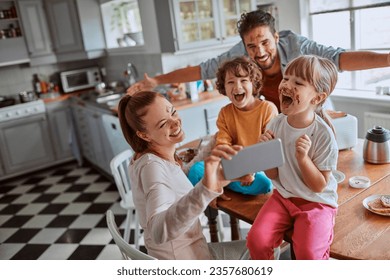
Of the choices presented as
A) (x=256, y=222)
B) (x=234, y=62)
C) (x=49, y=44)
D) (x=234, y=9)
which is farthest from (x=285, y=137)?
(x=49, y=44)

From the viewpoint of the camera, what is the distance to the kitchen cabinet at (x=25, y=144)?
3.51 meters

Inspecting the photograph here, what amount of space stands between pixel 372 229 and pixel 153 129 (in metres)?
0.63

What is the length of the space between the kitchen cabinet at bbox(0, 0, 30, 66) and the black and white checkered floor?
1165 mm

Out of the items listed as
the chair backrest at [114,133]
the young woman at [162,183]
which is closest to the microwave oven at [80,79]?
the chair backrest at [114,133]

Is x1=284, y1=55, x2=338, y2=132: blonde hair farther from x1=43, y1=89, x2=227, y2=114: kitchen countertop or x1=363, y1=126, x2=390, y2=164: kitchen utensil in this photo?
x1=43, y1=89, x2=227, y2=114: kitchen countertop

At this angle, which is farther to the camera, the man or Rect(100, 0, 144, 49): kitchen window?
Rect(100, 0, 144, 49): kitchen window

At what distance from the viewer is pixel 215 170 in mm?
769

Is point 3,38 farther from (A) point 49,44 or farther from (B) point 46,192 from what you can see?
(B) point 46,192

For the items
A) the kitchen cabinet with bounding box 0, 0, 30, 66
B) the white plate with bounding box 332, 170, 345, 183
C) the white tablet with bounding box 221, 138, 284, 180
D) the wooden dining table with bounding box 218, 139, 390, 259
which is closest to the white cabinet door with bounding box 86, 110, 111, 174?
the kitchen cabinet with bounding box 0, 0, 30, 66

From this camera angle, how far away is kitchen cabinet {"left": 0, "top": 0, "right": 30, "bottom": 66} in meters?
3.55

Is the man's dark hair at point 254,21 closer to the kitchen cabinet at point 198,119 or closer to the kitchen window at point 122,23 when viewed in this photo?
the kitchen cabinet at point 198,119

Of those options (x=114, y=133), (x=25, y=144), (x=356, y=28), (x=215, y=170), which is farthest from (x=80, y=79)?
(x=215, y=170)

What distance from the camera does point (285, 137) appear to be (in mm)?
971

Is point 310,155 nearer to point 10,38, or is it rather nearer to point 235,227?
point 235,227
